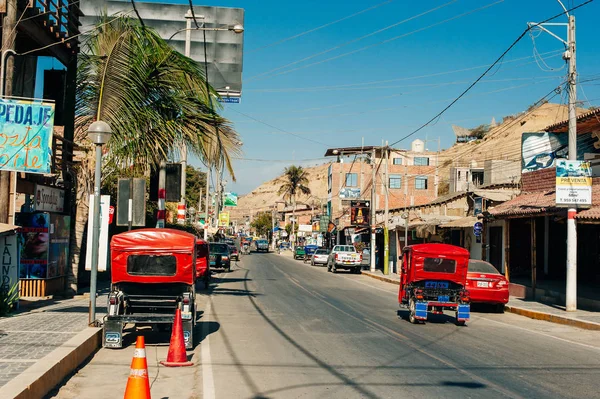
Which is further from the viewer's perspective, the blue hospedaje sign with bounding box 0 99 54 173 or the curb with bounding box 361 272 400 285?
the curb with bounding box 361 272 400 285

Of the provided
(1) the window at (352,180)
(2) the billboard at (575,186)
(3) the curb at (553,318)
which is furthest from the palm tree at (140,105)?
(1) the window at (352,180)

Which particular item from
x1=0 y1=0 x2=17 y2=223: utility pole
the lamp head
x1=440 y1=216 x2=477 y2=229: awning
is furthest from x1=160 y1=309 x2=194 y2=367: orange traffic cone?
x1=440 y1=216 x2=477 y2=229: awning

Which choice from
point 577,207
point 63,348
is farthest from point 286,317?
point 577,207

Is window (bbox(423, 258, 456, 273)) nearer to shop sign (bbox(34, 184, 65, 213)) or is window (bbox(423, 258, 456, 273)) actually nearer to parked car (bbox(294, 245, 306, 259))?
shop sign (bbox(34, 184, 65, 213))

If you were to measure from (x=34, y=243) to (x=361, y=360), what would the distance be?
473 inches

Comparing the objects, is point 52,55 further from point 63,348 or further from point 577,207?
point 577,207

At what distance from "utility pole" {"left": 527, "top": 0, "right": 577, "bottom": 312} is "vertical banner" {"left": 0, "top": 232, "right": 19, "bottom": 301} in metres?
→ 15.4

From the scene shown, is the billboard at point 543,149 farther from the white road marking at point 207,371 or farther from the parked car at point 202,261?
the white road marking at point 207,371

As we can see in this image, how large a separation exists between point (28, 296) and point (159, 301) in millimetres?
8156

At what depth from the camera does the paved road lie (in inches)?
336

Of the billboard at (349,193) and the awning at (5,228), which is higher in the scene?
the billboard at (349,193)

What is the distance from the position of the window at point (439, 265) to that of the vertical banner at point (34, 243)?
10.8m

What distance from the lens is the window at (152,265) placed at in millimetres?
12172

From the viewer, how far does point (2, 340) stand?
10461 millimetres
